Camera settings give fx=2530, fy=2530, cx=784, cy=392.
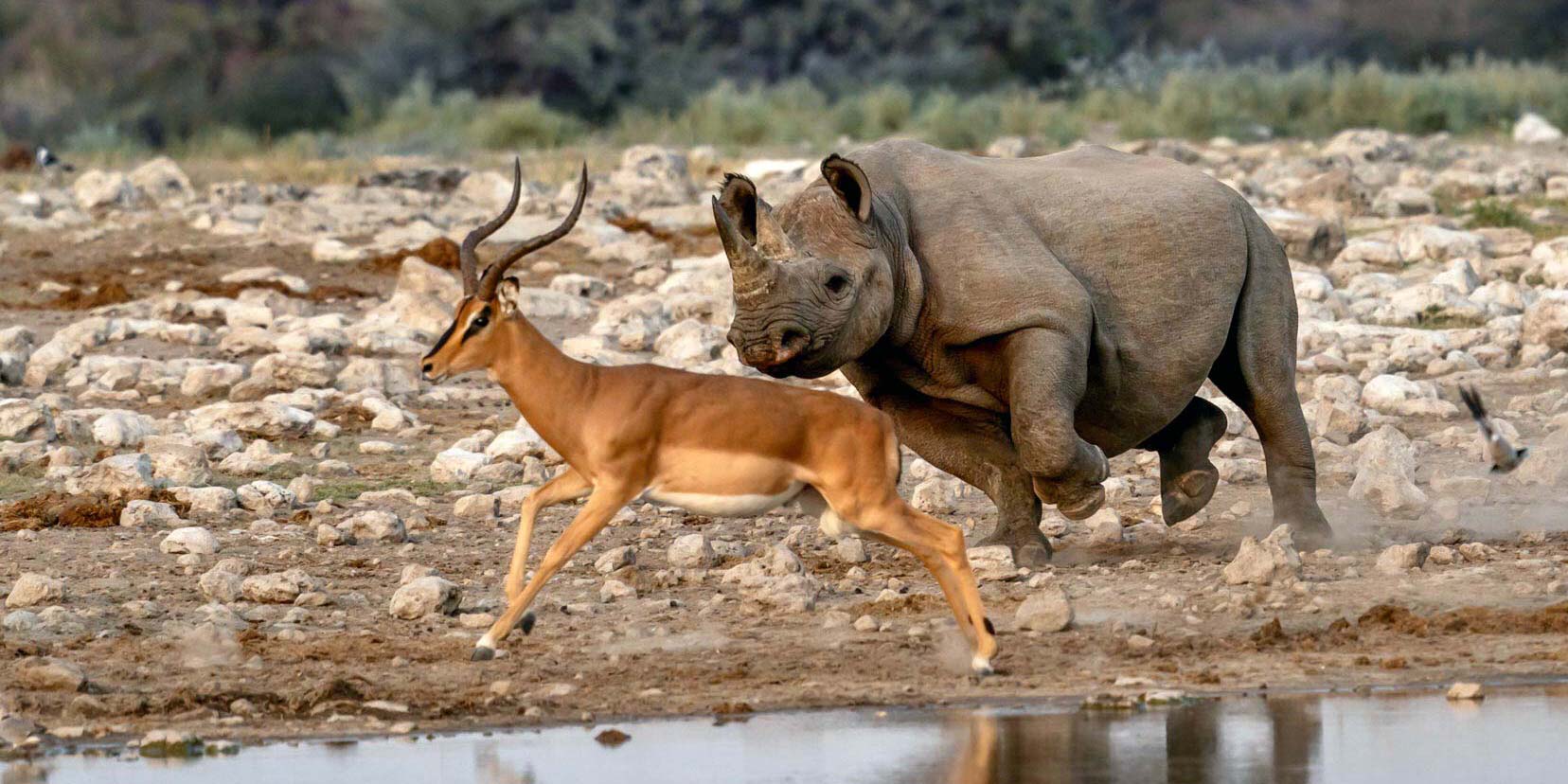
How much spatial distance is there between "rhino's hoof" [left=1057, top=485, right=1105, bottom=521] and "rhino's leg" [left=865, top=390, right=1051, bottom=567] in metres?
0.39

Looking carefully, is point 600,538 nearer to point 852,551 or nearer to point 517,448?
point 852,551

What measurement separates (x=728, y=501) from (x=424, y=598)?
1.39 m

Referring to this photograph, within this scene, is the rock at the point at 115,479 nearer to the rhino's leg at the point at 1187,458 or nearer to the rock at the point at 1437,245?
the rhino's leg at the point at 1187,458

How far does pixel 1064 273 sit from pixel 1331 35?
5331 cm

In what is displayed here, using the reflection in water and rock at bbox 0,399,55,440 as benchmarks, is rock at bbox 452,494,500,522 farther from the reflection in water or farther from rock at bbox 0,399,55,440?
the reflection in water

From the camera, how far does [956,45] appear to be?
46000mm

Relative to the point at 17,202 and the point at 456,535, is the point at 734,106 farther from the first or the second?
the point at 456,535

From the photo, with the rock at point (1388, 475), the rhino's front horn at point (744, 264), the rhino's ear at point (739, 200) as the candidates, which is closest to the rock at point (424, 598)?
the rhino's front horn at point (744, 264)

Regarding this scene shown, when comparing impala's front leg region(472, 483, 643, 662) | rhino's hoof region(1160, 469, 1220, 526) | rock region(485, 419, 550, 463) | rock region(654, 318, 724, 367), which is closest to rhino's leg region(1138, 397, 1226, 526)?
rhino's hoof region(1160, 469, 1220, 526)

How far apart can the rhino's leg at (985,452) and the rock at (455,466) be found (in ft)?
8.48

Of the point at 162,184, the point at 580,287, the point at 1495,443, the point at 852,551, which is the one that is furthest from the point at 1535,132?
the point at 852,551

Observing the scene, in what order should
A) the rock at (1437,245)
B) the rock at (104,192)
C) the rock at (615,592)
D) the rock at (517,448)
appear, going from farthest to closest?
1. the rock at (104,192)
2. the rock at (1437,245)
3. the rock at (517,448)
4. the rock at (615,592)

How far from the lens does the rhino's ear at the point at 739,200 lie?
28.9 feet

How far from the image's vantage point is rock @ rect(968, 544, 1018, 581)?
367 inches
